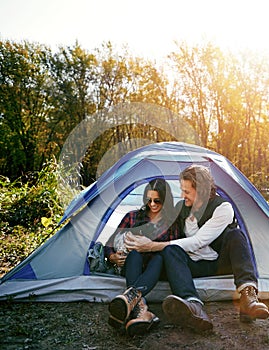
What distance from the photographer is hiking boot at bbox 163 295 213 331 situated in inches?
89.4

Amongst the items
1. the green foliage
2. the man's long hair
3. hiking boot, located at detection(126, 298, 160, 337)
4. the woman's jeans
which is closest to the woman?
hiking boot, located at detection(126, 298, 160, 337)

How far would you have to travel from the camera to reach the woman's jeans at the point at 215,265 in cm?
246

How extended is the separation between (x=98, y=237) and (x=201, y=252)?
0.94m

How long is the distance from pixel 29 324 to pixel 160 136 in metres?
13.3

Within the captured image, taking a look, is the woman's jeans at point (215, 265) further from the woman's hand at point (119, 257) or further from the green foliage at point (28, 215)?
the green foliage at point (28, 215)

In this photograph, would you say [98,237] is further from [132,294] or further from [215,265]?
[132,294]

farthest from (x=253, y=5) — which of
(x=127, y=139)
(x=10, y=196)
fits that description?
(x=127, y=139)

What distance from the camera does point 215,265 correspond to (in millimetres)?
2877

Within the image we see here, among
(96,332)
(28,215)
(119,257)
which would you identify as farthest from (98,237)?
(28,215)

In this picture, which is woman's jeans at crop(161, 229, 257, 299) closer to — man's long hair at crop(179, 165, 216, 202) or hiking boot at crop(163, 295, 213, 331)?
hiking boot at crop(163, 295, 213, 331)

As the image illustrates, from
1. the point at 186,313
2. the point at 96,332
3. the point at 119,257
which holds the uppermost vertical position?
the point at 119,257

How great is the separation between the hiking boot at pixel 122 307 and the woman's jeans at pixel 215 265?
0.26m

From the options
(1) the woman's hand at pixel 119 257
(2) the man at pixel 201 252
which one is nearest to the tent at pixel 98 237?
(1) the woman's hand at pixel 119 257

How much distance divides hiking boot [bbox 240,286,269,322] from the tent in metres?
0.43
